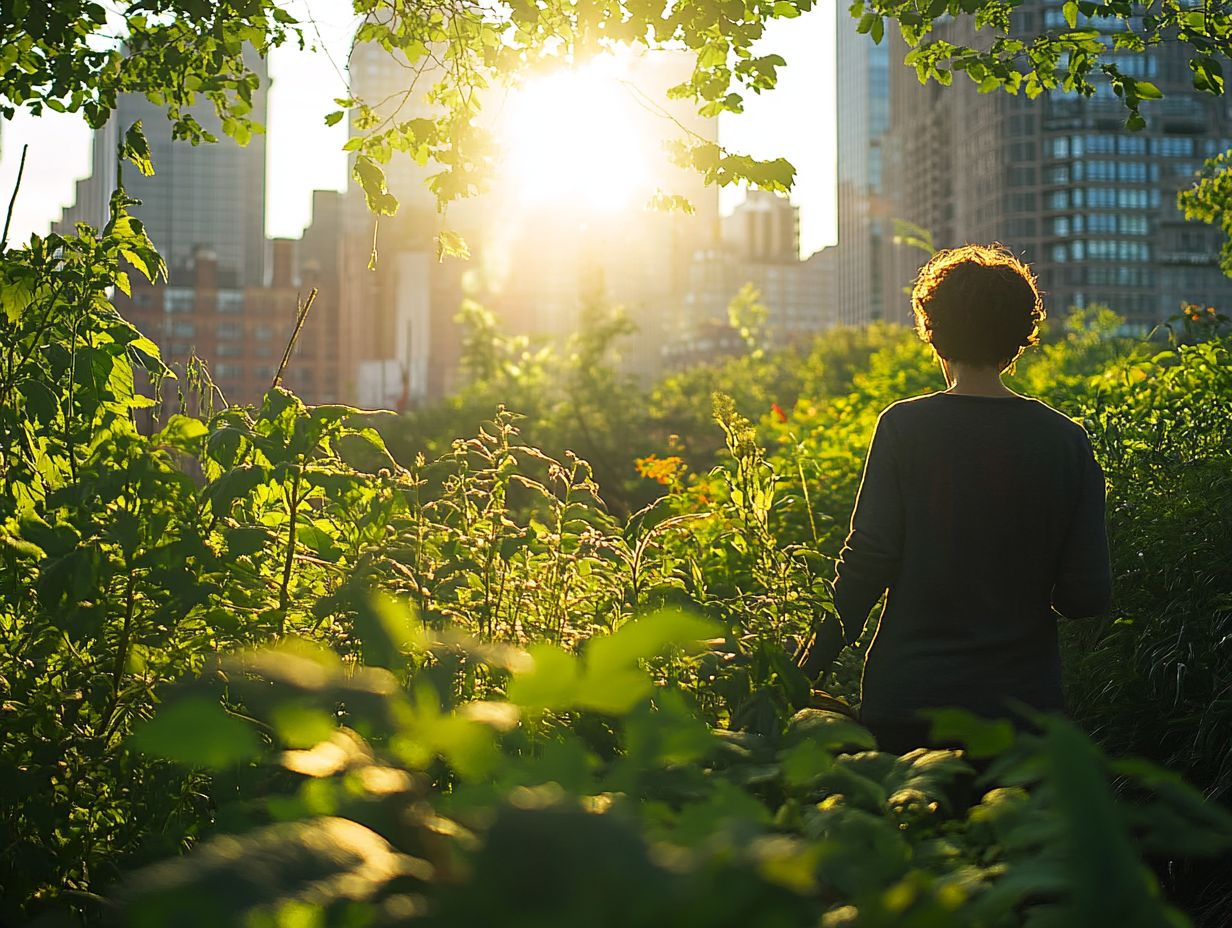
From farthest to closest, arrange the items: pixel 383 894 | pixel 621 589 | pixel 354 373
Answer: pixel 354 373
pixel 621 589
pixel 383 894

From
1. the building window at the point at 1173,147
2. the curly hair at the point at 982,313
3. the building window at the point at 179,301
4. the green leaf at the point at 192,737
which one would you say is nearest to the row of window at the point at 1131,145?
the building window at the point at 1173,147

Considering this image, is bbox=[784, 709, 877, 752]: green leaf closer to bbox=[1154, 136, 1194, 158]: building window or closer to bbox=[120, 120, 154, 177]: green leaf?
bbox=[120, 120, 154, 177]: green leaf

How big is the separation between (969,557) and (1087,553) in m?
0.26

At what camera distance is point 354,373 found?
490ft

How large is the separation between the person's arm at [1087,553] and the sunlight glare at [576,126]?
2374mm

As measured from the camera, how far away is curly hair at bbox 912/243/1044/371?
2.88 m

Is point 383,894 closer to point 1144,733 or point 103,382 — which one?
point 103,382

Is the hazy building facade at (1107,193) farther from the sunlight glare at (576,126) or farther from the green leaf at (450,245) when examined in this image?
the green leaf at (450,245)

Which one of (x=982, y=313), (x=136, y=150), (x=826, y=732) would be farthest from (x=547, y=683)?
(x=136, y=150)

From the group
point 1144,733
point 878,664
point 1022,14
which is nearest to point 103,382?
point 878,664

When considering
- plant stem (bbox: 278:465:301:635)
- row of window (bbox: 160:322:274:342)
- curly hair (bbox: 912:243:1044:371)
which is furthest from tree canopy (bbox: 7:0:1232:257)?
row of window (bbox: 160:322:274:342)

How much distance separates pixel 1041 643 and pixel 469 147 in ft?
9.52

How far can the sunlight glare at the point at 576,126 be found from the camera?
15.0ft

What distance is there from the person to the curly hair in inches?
4.3
